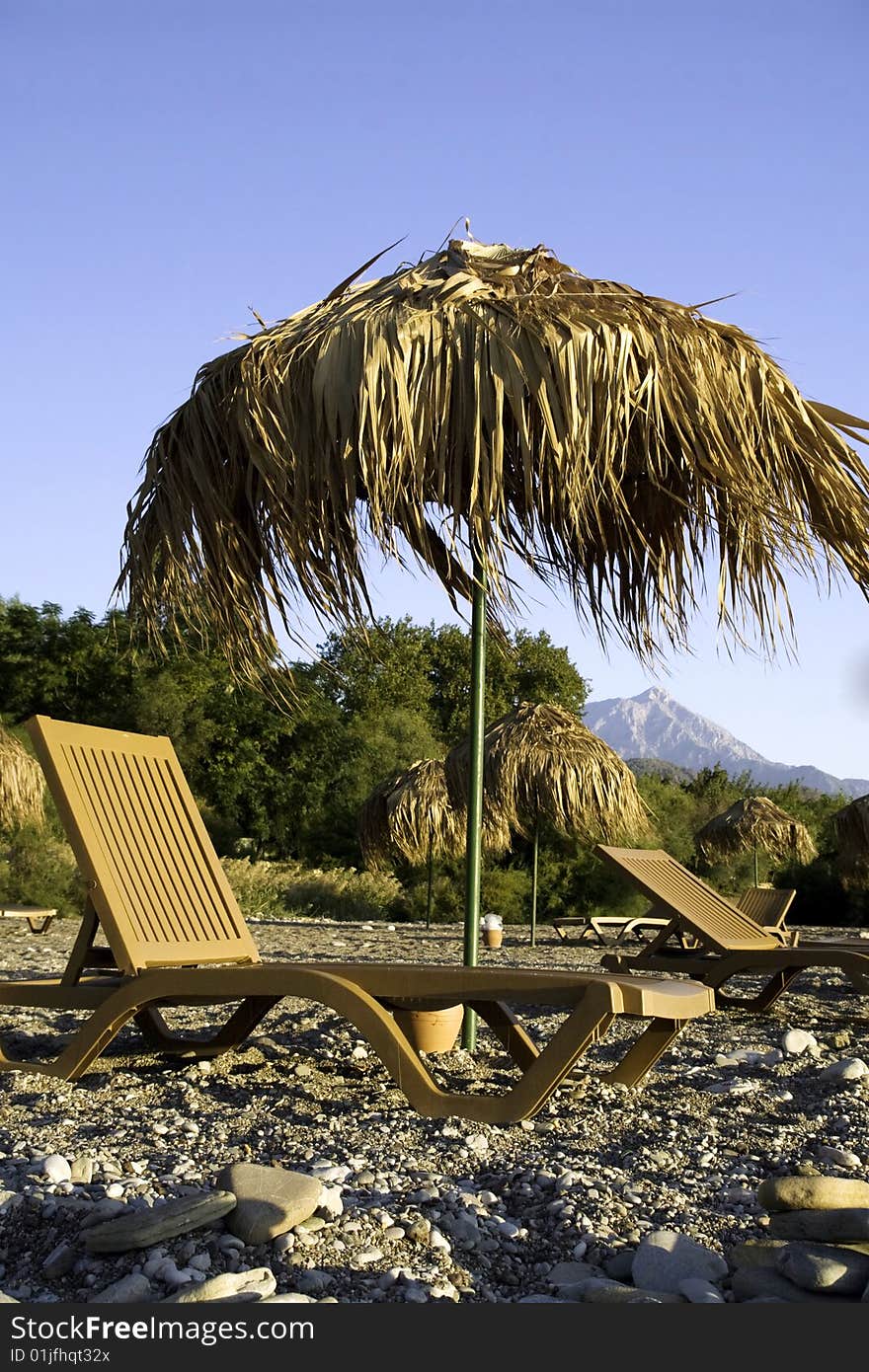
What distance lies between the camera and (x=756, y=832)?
50.8 feet

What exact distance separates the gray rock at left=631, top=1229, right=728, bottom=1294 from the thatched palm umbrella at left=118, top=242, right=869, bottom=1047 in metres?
2.25

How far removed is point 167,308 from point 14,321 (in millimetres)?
2026

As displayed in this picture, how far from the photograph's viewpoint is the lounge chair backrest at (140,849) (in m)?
3.65

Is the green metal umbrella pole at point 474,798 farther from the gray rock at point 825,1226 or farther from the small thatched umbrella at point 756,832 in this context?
the small thatched umbrella at point 756,832

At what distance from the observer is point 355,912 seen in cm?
1884

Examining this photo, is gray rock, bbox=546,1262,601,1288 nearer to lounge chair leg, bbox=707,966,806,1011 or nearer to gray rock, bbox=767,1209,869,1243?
gray rock, bbox=767,1209,869,1243

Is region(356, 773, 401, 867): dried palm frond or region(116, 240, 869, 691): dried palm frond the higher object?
region(116, 240, 869, 691): dried palm frond

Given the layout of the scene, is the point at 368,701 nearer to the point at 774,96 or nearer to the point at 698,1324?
the point at 774,96

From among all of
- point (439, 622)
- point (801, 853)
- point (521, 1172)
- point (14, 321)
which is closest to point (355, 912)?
point (801, 853)

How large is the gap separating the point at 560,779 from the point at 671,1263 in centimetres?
1027

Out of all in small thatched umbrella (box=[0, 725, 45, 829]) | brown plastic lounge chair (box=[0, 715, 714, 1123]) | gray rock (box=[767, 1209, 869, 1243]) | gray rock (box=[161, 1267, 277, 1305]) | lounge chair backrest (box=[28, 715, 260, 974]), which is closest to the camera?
gray rock (box=[161, 1267, 277, 1305])

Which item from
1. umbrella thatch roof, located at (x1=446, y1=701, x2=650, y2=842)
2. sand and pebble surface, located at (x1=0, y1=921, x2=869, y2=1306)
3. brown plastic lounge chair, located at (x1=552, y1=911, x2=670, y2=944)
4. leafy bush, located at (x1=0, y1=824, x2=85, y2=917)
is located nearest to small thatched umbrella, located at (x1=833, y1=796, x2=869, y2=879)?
umbrella thatch roof, located at (x1=446, y1=701, x2=650, y2=842)

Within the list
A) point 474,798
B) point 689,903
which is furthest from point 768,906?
point 474,798

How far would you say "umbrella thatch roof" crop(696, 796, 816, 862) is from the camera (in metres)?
15.5
